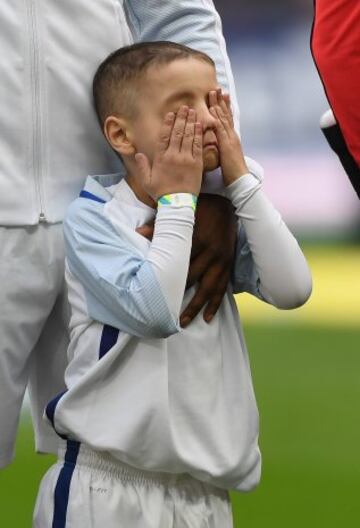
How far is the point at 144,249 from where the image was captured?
66.8 inches

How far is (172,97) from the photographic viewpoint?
5.66 ft

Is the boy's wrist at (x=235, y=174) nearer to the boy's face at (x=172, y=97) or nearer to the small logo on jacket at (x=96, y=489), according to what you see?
the boy's face at (x=172, y=97)

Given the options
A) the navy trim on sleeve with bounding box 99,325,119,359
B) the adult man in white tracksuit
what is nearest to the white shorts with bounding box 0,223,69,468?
the adult man in white tracksuit

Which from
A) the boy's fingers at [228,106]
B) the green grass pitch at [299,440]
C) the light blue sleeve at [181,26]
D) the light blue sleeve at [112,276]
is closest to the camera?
the light blue sleeve at [112,276]

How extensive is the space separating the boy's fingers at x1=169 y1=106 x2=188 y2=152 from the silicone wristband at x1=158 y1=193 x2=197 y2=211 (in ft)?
0.19

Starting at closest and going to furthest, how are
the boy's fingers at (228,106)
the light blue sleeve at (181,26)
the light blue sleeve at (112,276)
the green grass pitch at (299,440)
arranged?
the light blue sleeve at (112,276), the boy's fingers at (228,106), the light blue sleeve at (181,26), the green grass pitch at (299,440)

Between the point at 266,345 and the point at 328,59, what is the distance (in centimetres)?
190

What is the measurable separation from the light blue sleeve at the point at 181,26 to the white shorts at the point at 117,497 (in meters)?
0.52

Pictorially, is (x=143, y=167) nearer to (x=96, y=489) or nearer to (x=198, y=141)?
(x=198, y=141)

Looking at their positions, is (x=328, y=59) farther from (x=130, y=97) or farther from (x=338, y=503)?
(x=338, y=503)

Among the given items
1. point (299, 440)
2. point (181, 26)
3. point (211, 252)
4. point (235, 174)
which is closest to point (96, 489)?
point (211, 252)

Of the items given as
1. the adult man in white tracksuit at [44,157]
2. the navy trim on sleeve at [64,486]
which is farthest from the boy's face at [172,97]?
the navy trim on sleeve at [64,486]

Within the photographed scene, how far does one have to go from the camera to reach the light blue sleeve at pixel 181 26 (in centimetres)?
188

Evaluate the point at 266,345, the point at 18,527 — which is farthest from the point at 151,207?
the point at 266,345
